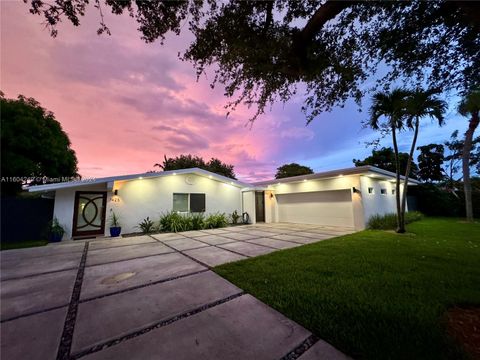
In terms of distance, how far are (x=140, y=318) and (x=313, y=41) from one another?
4.68m

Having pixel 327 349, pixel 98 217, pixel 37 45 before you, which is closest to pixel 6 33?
pixel 37 45

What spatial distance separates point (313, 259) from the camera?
4297mm

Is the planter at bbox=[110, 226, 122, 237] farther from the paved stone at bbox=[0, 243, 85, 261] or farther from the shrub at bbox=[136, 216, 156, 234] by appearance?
the paved stone at bbox=[0, 243, 85, 261]

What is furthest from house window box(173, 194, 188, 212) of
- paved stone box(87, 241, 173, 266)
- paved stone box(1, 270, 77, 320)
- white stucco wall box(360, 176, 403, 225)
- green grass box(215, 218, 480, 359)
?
white stucco wall box(360, 176, 403, 225)

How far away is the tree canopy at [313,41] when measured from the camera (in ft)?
8.96

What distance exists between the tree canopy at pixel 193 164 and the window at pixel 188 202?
14.9m

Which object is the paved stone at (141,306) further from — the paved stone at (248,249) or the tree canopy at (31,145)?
the tree canopy at (31,145)

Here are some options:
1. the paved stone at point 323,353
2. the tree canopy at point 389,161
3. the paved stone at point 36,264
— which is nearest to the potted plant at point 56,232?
the paved stone at point 36,264

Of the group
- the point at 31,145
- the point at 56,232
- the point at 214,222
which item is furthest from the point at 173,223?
the point at 31,145

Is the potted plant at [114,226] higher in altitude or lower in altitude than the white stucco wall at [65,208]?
lower

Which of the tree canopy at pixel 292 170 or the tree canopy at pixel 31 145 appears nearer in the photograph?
the tree canopy at pixel 31 145

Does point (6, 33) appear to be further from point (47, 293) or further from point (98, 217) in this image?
point (98, 217)

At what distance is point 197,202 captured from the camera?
11.1 metres

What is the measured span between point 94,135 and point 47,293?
7.60m
